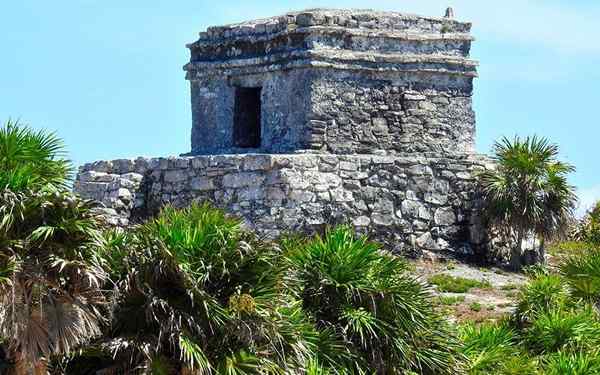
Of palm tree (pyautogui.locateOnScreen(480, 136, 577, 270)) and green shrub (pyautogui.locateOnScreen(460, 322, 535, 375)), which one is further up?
palm tree (pyautogui.locateOnScreen(480, 136, 577, 270))

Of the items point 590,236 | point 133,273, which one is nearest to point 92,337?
point 133,273

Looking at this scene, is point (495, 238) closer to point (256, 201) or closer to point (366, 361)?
point (256, 201)

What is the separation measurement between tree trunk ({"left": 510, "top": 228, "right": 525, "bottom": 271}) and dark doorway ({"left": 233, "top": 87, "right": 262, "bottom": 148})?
12.0 ft

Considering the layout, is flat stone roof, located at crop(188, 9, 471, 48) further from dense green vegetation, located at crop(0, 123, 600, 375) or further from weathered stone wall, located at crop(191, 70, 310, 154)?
dense green vegetation, located at crop(0, 123, 600, 375)

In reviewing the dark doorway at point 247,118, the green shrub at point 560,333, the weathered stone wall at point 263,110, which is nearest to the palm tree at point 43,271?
the green shrub at point 560,333

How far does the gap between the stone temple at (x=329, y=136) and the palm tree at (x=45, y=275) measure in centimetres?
677

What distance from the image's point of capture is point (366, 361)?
50.8 feet

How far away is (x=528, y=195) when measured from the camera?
837 inches

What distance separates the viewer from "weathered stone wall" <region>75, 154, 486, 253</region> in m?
20.1

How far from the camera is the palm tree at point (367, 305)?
50.9 feet

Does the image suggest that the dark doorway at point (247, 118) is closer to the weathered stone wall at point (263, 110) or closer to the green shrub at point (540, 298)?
the weathered stone wall at point (263, 110)

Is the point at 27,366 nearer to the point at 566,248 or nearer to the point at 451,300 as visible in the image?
the point at 451,300

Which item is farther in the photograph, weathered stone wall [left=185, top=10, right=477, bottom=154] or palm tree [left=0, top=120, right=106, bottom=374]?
weathered stone wall [left=185, top=10, right=477, bottom=154]

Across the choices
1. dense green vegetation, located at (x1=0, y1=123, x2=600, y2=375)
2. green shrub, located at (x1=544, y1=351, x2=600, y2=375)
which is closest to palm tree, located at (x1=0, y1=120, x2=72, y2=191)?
dense green vegetation, located at (x1=0, y1=123, x2=600, y2=375)
